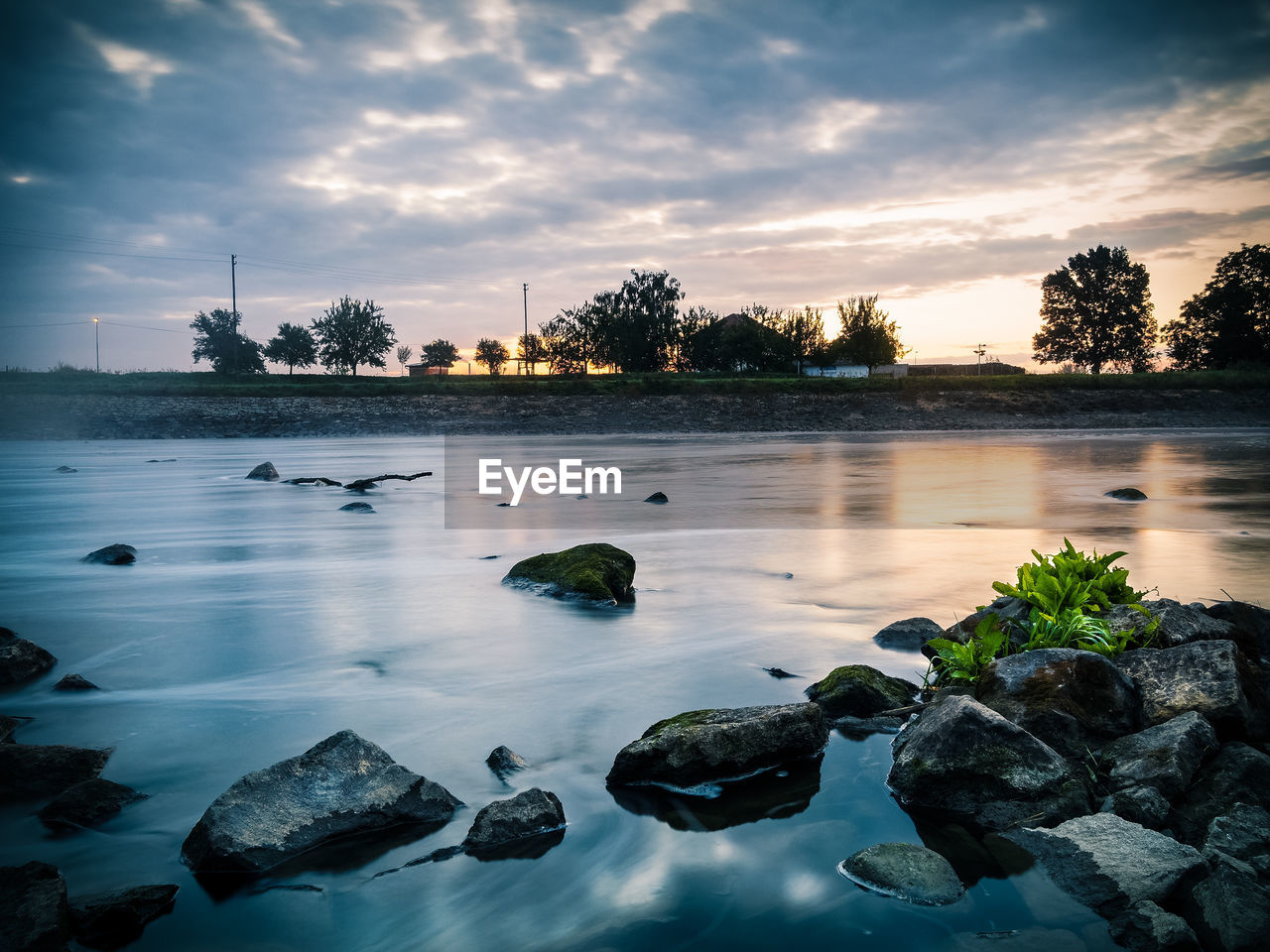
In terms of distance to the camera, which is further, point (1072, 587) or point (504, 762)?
point (1072, 587)

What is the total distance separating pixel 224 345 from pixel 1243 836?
420 ft

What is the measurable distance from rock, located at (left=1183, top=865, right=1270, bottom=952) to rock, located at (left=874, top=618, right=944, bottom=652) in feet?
12.3

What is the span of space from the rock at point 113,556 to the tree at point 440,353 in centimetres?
15320

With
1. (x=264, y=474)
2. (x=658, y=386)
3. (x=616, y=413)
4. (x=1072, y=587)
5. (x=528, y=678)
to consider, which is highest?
(x=658, y=386)

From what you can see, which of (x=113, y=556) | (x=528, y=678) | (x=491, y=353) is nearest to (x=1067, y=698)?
(x=528, y=678)

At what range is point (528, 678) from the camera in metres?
6.62

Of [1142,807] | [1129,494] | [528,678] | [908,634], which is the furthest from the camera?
[1129,494]

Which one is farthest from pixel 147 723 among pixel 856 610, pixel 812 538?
pixel 812 538

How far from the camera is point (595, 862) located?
3.99m

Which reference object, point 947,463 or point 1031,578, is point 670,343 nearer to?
point 947,463

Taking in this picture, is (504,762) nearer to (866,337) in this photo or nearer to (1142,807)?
(1142,807)

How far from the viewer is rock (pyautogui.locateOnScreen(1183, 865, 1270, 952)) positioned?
3096 mm

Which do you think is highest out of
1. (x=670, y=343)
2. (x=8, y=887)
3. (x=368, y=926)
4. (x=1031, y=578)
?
(x=670, y=343)

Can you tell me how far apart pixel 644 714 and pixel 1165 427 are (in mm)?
67165
